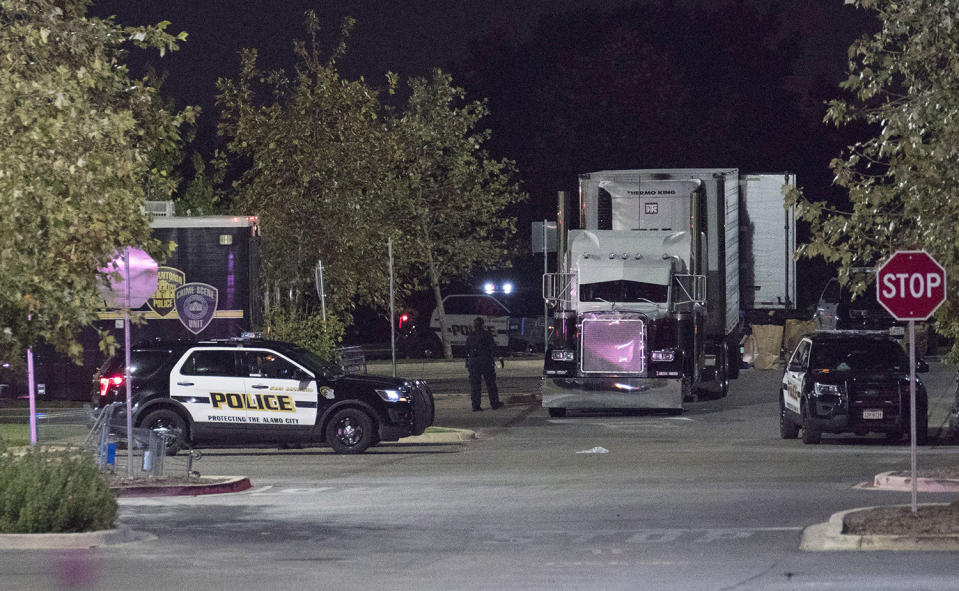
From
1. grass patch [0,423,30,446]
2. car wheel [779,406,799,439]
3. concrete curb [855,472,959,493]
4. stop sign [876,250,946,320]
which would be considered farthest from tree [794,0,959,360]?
grass patch [0,423,30,446]

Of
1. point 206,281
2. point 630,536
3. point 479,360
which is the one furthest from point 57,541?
point 479,360

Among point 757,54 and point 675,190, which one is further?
point 757,54

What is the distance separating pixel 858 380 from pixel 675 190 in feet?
25.9

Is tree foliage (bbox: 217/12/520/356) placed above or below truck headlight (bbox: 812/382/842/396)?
above

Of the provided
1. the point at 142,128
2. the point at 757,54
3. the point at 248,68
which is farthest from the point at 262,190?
the point at 757,54

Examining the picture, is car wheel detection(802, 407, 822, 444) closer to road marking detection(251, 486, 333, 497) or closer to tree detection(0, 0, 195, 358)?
road marking detection(251, 486, 333, 497)

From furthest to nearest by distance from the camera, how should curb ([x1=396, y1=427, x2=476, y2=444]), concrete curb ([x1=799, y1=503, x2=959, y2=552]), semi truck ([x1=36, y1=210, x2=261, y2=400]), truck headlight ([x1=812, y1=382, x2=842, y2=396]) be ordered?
semi truck ([x1=36, y1=210, x2=261, y2=400])
curb ([x1=396, y1=427, x2=476, y2=444])
truck headlight ([x1=812, y1=382, x2=842, y2=396])
concrete curb ([x1=799, y1=503, x2=959, y2=552])

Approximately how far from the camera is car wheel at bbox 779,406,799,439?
23844 mm

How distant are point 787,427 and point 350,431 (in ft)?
21.4

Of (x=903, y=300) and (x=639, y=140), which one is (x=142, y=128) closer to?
(x=903, y=300)

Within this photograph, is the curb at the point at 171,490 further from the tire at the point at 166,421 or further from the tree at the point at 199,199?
the tree at the point at 199,199

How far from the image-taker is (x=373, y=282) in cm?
3859

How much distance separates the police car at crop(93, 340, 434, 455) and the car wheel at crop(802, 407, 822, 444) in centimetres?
543

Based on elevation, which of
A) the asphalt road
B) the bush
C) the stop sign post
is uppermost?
the stop sign post
